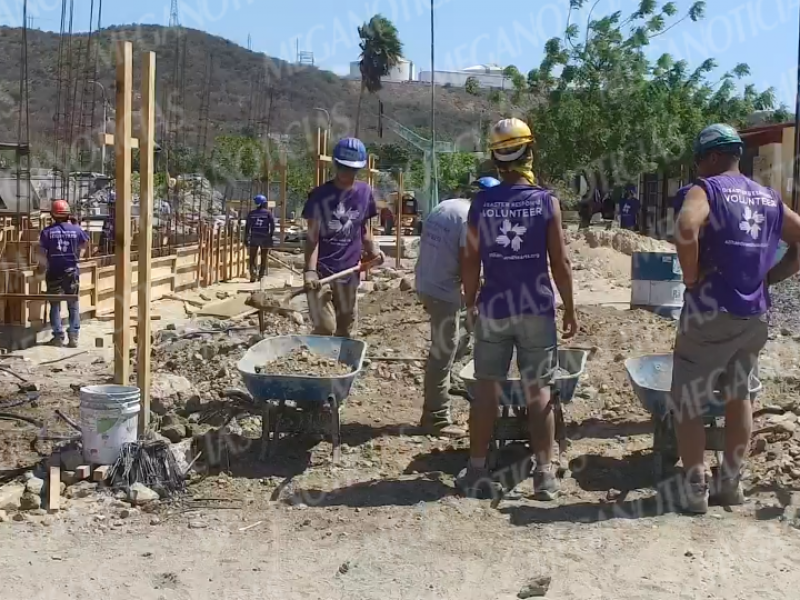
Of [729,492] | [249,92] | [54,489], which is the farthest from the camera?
[249,92]

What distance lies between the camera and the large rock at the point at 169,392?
22.0 feet

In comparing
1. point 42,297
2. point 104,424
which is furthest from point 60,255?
point 104,424

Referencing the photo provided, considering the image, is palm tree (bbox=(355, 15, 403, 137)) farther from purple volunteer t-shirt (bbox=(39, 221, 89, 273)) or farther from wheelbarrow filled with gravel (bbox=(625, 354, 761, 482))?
wheelbarrow filled with gravel (bbox=(625, 354, 761, 482))

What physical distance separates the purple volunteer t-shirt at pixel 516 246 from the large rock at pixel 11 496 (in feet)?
8.51

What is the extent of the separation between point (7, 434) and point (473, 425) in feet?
10.4

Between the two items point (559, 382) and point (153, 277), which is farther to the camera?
point (153, 277)

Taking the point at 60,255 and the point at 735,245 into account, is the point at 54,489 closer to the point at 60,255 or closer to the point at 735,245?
the point at 735,245

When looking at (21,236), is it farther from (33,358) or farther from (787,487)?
(787,487)

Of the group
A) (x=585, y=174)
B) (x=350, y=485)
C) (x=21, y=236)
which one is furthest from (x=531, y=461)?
(x=585, y=174)

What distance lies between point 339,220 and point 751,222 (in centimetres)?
292

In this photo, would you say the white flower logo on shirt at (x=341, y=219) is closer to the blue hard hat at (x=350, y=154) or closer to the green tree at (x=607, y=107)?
the blue hard hat at (x=350, y=154)

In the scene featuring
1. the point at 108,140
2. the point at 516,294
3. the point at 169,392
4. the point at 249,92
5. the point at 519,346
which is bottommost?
the point at 169,392

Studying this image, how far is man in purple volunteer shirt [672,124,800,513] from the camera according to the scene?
179 inches

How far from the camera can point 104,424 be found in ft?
17.4
